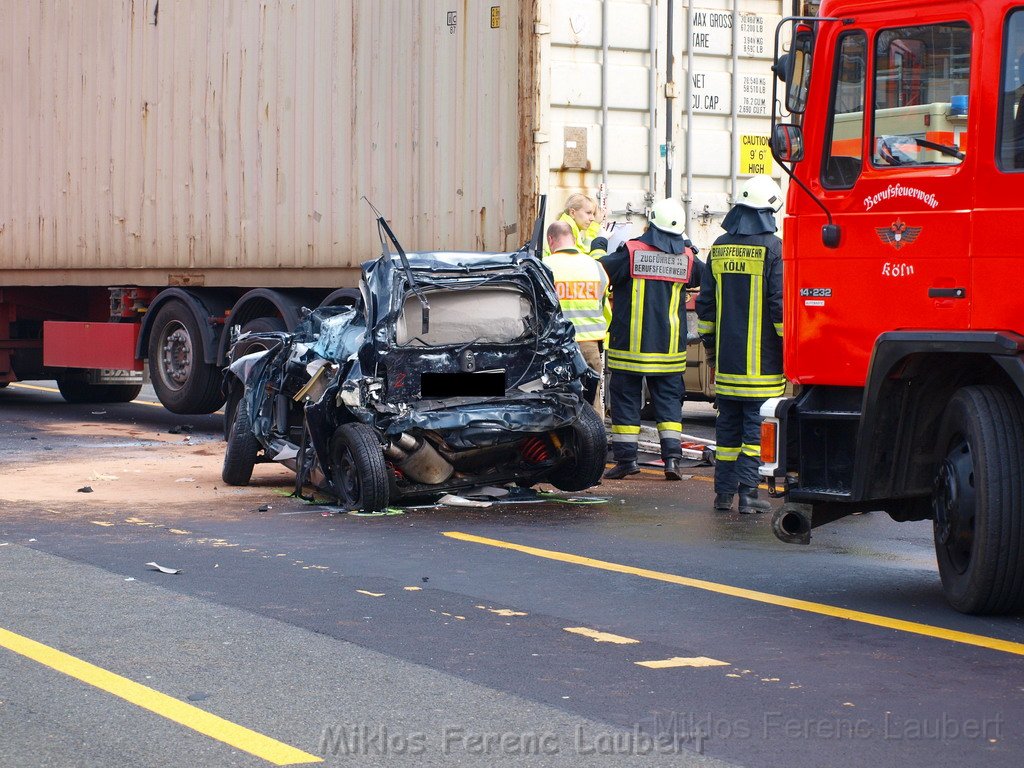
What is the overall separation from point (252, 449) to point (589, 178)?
3286mm

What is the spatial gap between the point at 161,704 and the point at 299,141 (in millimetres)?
9317

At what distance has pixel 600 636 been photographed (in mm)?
6203

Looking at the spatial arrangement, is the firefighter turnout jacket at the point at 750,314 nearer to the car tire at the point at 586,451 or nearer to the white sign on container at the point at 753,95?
the car tire at the point at 586,451

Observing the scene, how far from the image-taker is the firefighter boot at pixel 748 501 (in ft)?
31.8

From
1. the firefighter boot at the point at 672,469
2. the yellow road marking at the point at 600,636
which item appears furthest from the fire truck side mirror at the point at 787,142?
the firefighter boot at the point at 672,469

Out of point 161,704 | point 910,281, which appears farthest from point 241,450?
point 161,704

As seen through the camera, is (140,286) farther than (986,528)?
Yes

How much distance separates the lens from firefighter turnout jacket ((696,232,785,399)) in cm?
961

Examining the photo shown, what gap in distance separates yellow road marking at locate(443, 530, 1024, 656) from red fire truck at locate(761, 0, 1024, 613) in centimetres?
30

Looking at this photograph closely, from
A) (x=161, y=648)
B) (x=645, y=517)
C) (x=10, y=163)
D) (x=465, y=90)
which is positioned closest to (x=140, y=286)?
(x=10, y=163)

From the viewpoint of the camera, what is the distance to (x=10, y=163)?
687 inches

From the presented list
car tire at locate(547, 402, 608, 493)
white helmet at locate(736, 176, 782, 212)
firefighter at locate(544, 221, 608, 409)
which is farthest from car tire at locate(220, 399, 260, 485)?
white helmet at locate(736, 176, 782, 212)

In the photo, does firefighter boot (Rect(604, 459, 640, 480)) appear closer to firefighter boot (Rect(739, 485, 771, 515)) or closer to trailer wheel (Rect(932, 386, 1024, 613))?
firefighter boot (Rect(739, 485, 771, 515))

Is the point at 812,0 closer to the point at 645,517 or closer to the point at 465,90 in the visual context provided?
the point at 645,517
